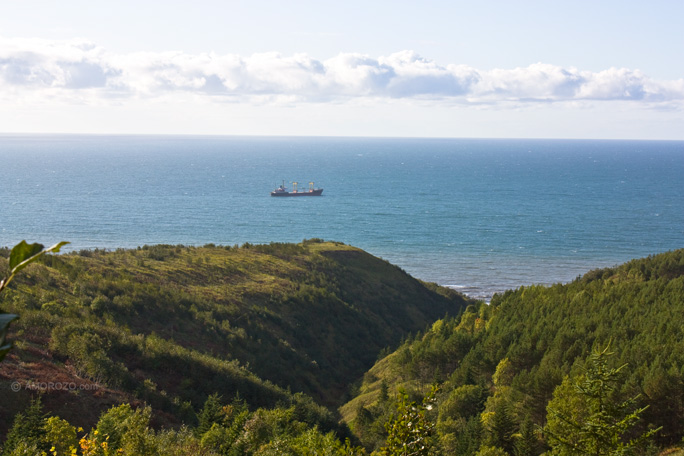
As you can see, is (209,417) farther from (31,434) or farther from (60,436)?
(31,434)

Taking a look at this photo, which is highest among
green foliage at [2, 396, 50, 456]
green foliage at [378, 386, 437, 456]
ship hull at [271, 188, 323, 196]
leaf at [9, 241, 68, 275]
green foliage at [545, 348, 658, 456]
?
leaf at [9, 241, 68, 275]

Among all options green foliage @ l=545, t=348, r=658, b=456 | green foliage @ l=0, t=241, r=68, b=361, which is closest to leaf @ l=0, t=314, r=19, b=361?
green foliage @ l=0, t=241, r=68, b=361

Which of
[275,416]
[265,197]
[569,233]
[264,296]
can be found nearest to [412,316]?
[264,296]

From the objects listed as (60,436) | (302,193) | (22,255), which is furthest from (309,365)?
(302,193)

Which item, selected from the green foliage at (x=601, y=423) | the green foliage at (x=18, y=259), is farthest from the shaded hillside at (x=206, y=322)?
the green foliage at (x=18, y=259)

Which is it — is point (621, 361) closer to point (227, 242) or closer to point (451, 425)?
point (451, 425)

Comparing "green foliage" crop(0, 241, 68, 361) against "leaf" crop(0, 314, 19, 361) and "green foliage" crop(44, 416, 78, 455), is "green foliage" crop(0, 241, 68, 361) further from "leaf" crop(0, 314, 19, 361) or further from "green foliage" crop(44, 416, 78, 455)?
"green foliage" crop(44, 416, 78, 455)

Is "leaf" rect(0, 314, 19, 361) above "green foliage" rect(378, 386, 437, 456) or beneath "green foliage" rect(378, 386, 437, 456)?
above
